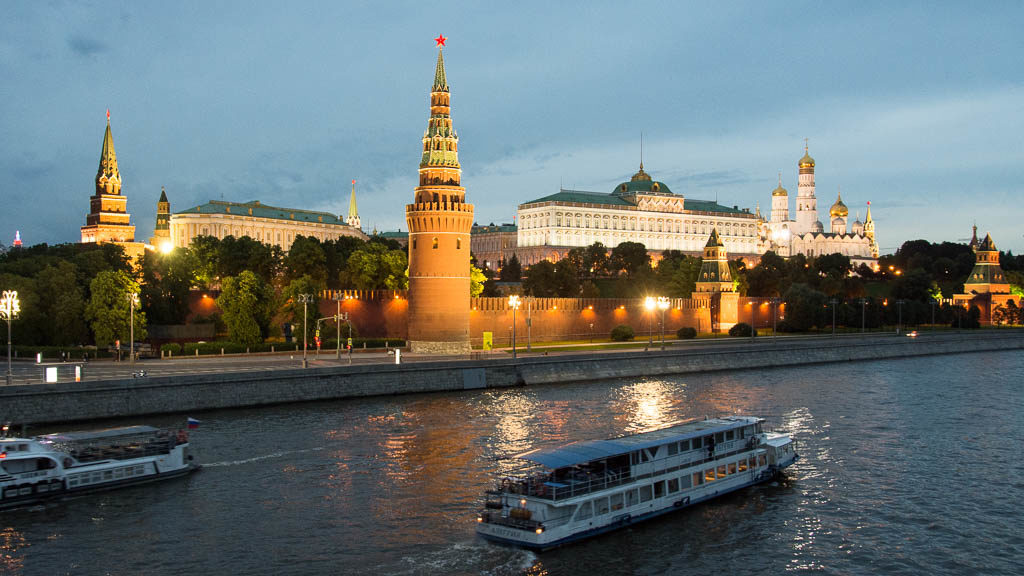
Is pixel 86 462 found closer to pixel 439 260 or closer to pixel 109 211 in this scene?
pixel 439 260

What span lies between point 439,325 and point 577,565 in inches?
1887

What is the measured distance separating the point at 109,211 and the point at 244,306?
7337cm

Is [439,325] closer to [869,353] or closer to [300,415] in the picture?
[300,415]

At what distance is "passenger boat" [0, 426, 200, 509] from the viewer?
108ft

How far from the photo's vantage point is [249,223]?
179 meters

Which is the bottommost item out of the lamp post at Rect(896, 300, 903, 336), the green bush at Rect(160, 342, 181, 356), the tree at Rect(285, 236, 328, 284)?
the green bush at Rect(160, 342, 181, 356)

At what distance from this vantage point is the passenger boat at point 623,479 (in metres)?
28.8

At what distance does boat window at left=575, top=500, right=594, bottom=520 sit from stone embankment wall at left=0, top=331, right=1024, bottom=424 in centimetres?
2666

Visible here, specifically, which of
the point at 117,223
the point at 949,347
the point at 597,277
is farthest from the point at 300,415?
the point at 597,277

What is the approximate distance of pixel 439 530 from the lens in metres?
29.2

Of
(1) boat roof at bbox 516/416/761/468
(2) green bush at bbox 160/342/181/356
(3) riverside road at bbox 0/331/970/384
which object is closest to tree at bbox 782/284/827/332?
(3) riverside road at bbox 0/331/970/384

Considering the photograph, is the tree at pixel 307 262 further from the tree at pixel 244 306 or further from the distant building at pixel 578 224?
the distant building at pixel 578 224

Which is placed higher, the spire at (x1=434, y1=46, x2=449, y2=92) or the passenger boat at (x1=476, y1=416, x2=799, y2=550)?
the spire at (x1=434, y1=46, x2=449, y2=92)

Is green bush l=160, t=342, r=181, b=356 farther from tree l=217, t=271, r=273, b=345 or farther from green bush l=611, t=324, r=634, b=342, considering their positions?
green bush l=611, t=324, r=634, b=342
